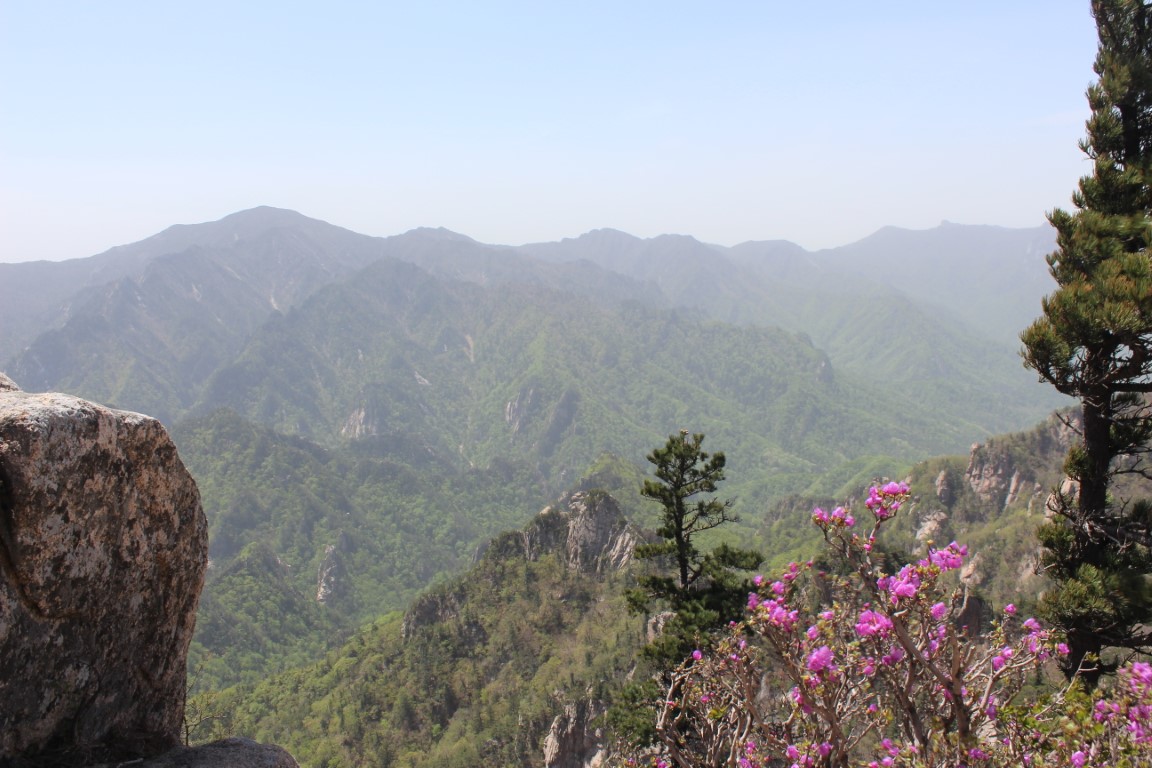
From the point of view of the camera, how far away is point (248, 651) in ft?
457

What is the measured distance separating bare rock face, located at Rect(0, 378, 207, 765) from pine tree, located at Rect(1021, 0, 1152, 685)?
45.2 ft

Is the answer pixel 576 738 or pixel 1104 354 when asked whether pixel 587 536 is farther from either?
pixel 1104 354

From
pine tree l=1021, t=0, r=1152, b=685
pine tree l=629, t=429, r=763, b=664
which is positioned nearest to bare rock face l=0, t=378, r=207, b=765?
pine tree l=1021, t=0, r=1152, b=685

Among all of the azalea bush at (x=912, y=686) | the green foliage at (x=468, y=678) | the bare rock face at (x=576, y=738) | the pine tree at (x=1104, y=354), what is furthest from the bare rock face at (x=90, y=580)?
the green foliage at (x=468, y=678)

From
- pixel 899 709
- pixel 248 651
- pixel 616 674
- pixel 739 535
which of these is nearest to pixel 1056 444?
pixel 739 535

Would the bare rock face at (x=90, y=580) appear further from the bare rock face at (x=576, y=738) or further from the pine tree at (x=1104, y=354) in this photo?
the bare rock face at (x=576, y=738)

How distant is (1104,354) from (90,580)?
15211 millimetres

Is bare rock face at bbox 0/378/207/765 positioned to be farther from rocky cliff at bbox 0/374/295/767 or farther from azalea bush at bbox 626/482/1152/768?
azalea bush at bbox 626/482/1152/768

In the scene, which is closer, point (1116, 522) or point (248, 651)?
point (1116, 522)

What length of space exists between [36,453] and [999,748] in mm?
10932

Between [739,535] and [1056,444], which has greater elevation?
[1056,444]

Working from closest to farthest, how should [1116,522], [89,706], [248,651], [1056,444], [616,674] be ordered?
[89,706] → [1116,522] → [616,674] → [1056,444] → [248,651]

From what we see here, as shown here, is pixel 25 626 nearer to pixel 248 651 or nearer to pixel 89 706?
pixel 89 706

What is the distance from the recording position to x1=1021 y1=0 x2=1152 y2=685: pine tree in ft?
36.0
